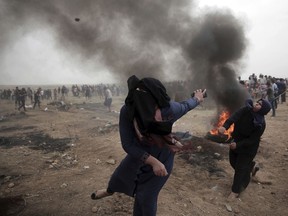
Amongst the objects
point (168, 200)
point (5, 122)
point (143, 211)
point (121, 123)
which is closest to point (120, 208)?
point (168, 200)

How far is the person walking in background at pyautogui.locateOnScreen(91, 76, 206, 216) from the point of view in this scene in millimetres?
1909

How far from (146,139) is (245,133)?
2.39 m

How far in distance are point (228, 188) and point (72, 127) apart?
296 inches

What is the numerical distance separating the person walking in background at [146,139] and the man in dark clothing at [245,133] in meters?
1.70

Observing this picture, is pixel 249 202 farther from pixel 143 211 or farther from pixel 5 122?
pixel 5 122

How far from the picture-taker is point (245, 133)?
3.83m

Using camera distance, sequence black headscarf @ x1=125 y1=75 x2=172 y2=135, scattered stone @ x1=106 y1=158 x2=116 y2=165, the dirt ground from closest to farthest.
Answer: black headscarf @ x1=125 y1=75 x2=172 y2=135
the dirt ground
scattered stone @ x1=106 y1=158 x2=116 y2=165

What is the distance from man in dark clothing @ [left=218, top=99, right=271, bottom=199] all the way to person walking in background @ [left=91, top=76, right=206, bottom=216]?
170 cm

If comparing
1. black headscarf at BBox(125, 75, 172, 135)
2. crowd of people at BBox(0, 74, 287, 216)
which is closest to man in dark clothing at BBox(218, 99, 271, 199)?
crowd of people at BBox(0, 74, 287, 216)

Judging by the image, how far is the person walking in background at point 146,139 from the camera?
191 centimetres

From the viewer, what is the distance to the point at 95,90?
31109 millimetres

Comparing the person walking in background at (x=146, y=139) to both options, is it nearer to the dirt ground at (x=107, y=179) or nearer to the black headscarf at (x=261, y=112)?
the dirt ground at (x=107, y=179)

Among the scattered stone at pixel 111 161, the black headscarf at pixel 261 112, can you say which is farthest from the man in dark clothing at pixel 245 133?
the scattered stone at pixel 111 161

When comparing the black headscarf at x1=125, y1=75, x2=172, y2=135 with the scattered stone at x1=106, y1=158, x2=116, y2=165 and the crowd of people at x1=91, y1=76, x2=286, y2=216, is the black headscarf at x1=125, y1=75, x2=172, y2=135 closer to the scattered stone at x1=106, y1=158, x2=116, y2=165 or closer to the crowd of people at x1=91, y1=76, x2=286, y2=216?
the crowd of people at x1=91, y1=76, x2=286, y2=216
